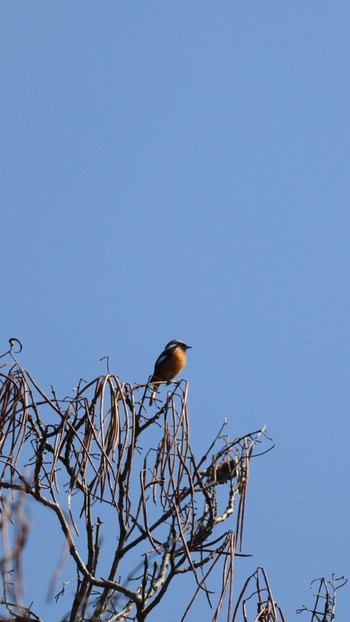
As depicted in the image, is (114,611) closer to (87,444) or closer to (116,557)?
(116,557)

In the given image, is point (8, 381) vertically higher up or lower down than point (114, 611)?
higher up

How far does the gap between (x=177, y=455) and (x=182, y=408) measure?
→ 187 mm

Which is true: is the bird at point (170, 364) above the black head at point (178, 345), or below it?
below

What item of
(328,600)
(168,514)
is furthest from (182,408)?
(328,600)

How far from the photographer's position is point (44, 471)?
383cm

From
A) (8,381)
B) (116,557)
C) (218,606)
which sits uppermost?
(8,381)

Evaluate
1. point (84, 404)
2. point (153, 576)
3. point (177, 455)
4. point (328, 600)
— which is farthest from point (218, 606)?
point (328, 600)

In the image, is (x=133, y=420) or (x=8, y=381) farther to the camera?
(x=133, y=420)

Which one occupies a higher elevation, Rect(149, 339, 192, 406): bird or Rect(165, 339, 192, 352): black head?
Rect(165, 339, 192, 352): black head

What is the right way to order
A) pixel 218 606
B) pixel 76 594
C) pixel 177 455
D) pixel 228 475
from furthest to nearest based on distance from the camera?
pixel 228 475 → pixel 177 455 → pixel 76 594 → pixel 218 606

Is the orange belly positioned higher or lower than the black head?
lower

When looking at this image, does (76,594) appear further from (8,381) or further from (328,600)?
(328,600)

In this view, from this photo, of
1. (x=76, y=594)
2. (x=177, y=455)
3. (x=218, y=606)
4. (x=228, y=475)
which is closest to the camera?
(x=218, y=606)

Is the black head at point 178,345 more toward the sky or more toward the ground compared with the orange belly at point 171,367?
more toward the sky
